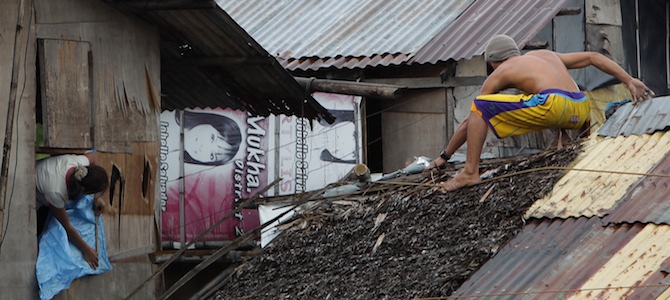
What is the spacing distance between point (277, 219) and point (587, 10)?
26.6 ft

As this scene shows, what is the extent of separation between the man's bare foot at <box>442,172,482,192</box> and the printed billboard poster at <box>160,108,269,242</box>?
8.51 metres

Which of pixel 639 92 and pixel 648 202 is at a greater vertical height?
pixel 639 92

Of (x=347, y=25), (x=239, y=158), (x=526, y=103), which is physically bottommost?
(x=239, y=158)

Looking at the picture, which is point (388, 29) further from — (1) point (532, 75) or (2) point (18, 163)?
(2) point (18, 163)

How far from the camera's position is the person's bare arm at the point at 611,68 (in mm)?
8797

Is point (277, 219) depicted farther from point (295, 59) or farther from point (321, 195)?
point (295, 59)

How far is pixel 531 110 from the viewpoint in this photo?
9109 mm

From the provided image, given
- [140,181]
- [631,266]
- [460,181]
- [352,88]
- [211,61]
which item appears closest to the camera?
[631,266]

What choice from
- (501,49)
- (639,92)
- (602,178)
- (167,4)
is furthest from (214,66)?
(602,178)

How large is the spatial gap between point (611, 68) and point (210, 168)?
9683 millimetres

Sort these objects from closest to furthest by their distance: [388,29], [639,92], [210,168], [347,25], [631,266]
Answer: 1. [631,266]
2. [639,92]
3. [388,29]
4. [210,168]
5. [347,25]

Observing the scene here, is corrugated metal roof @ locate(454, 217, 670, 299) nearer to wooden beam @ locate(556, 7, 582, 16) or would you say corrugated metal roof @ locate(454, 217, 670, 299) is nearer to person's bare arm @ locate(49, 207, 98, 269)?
person's bare arm @ locate(49, 207, 98, 269)

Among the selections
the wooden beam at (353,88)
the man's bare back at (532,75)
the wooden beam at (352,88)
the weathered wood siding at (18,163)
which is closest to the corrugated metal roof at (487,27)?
the wooden beam at (353,88)

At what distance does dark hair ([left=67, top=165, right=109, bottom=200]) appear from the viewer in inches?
350
